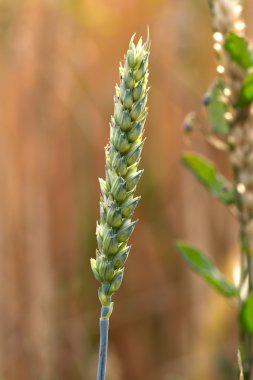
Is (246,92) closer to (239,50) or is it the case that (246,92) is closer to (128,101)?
(239,50)

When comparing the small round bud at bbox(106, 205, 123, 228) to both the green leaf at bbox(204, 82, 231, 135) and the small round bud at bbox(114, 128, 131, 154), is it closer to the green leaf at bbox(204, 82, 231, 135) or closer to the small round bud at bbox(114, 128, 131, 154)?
the small round bud at bbox(114, 128, 131, 154)

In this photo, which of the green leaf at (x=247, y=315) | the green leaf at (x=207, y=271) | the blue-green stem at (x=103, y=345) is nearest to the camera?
the blue-green stem at (x=103, y=345)

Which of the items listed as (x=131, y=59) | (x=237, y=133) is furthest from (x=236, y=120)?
(x=131, y=59)

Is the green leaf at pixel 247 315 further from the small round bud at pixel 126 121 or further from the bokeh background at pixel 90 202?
the bokeh background at pixel 90 202

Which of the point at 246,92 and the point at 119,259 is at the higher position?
the point at 246,92

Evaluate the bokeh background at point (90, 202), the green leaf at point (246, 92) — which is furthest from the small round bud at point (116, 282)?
the bokeh background at point (90, 202)

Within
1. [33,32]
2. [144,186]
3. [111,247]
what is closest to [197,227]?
[144,186]
